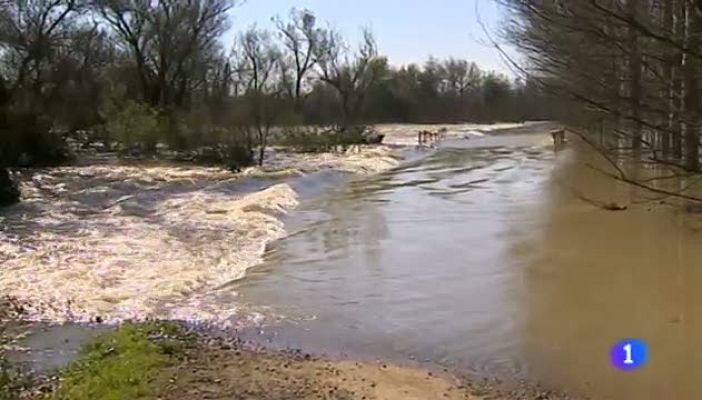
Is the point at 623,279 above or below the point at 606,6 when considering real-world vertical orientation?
below

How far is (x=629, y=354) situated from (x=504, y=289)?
302 centimetres

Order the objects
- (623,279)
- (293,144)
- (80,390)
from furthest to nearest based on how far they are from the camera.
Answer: (293,144), (623,279), (80,390)

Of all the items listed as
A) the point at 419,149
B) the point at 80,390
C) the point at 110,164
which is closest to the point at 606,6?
the point at 80,390

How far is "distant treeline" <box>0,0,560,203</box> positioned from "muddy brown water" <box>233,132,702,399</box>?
3442 millimetres

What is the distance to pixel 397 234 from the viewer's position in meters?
16.9

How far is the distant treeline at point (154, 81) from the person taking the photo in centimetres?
3531

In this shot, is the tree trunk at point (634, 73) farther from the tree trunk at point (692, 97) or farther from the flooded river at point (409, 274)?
the flooded river at point (409, 274)

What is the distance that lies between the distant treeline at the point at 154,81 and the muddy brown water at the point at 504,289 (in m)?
3.44

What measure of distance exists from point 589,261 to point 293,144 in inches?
1370

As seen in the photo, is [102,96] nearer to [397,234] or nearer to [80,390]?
[397,234]

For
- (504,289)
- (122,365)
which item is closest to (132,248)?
(504,289)

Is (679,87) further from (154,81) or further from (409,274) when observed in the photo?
(154,81)

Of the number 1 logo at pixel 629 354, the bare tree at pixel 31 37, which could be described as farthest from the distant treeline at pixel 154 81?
the number 1 logo at pixel 629 354

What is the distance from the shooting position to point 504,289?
11.6 m
